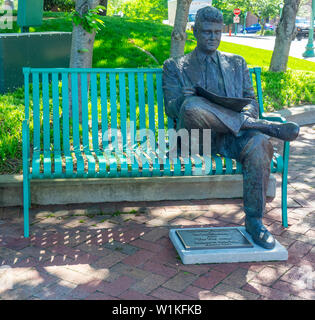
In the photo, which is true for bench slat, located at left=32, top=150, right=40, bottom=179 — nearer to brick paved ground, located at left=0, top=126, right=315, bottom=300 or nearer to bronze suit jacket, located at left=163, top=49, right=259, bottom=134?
brick paved ground, located at left=0, top=126, right=315, bottom=300

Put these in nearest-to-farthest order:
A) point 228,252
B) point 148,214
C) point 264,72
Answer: point 228,252, point 148,214, point 264,72

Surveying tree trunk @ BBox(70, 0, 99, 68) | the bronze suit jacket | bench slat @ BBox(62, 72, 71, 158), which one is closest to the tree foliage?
tree trunk @ BBox(70, 0, 99, 68)

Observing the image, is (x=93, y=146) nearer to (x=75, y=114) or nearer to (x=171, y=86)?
(x=75, y=114)

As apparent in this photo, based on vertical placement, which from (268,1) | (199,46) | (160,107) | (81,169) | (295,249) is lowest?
(295,249)

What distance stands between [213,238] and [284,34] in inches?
276

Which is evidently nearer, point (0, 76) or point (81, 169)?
point (81, 169)

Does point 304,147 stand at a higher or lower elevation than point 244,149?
lower

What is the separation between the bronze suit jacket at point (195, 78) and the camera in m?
4.43

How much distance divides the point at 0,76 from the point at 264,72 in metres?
4.86

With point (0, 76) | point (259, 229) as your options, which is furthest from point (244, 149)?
point (0, 76)

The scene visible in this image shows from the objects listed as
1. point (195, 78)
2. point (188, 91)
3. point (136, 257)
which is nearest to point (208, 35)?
point (195, 78)

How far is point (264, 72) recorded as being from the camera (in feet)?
32.3

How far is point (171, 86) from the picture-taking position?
447cm

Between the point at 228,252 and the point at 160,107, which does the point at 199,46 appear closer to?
the point at 160,107
